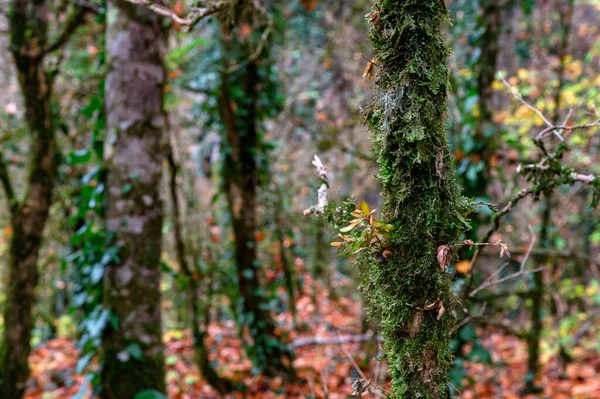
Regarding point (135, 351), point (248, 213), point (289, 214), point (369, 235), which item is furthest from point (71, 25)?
point (369, 235)

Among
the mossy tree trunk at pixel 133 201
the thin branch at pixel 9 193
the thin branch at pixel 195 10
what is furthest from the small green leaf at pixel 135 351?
the thin branch at pixel 195 10

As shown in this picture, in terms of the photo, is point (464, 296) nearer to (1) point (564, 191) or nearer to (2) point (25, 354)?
(2) point (25, 354)

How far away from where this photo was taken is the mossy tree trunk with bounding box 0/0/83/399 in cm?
335

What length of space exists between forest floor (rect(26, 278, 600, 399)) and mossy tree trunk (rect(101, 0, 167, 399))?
113 cm

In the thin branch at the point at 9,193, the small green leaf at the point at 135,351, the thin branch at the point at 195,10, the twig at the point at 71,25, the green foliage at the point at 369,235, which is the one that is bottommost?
the small green leaf at the point at 135,351

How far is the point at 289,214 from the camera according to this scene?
538 centimetres

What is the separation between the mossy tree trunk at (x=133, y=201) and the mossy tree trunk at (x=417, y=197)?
2.22m

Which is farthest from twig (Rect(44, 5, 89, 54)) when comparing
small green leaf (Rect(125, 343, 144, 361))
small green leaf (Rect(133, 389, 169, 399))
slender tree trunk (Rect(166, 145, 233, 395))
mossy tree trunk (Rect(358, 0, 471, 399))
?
mossy tree trunk (Rect(358, 0, 471, 399))

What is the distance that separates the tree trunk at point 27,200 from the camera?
11.0ft

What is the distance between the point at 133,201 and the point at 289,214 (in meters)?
2.72

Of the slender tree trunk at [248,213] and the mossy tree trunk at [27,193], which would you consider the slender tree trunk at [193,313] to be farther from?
the mossy tree trunk at [27,193]

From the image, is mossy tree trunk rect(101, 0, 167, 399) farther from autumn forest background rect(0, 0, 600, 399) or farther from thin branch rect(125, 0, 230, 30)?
thin branch rect(125, 0, 230, 30)

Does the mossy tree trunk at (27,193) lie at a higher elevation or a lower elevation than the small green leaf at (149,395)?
higher

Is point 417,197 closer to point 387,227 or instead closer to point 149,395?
point 387,227
